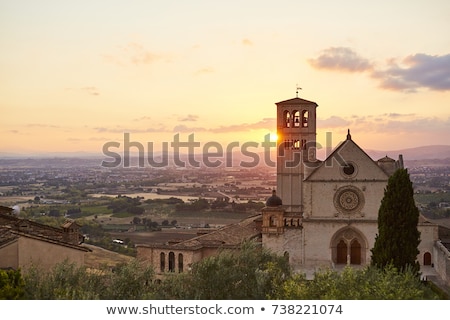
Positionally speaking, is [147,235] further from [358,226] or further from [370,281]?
[370,281]

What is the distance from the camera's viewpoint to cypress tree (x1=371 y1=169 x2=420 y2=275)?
13.0 metres

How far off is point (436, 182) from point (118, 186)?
346 inches

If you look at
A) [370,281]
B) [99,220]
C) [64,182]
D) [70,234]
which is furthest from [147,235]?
Answer: [370,281]

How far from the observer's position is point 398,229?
13281mm

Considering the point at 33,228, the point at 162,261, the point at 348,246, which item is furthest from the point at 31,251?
the point at 348,246

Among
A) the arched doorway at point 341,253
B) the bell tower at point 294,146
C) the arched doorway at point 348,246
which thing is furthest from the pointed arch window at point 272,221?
the arched doorway at point 341,253

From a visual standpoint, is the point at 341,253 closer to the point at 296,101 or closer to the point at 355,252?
the point at 355,252

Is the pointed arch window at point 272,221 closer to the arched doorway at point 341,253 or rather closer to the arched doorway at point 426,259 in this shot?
the arched doorway at point 341,253

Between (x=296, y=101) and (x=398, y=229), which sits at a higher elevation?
(x=296, y=101)

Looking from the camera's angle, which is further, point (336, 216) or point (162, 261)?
point (336, 216)

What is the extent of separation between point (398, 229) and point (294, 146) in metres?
7.58

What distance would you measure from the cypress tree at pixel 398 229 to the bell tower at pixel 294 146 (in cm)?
608

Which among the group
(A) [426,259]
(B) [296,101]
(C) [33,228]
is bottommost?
(A) [426,259]
